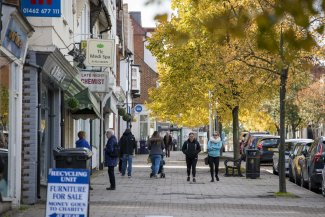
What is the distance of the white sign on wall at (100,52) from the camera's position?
23.4 m

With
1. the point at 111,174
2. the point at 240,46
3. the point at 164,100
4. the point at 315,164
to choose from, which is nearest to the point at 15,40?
the point at 111,174

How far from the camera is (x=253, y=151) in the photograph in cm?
2812

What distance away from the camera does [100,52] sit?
77.4ft

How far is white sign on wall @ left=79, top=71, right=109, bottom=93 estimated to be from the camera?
81.5 feet

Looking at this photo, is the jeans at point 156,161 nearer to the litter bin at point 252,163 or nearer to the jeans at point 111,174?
the litter bin at point 252,163

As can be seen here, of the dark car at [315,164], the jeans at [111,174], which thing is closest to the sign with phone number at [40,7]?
the jeans at [111,174]

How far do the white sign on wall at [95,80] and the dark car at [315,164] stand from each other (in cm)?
658

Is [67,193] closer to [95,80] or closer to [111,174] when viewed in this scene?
[111,174]

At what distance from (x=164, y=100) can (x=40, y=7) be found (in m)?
23.5

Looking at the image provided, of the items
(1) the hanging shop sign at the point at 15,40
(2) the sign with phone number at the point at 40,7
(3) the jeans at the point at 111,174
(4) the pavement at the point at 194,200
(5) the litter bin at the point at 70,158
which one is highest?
(2) the sign with phone number at the point at 40,7

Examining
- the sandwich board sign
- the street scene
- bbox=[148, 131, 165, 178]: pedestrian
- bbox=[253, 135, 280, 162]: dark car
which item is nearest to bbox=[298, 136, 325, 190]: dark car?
the street scene

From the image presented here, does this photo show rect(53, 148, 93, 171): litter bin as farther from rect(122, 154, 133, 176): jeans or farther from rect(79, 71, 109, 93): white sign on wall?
rect(122, 154, 133, 176): jeans

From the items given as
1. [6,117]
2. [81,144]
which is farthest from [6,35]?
[81,144]

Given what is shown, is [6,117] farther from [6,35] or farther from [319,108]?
[319,108]
